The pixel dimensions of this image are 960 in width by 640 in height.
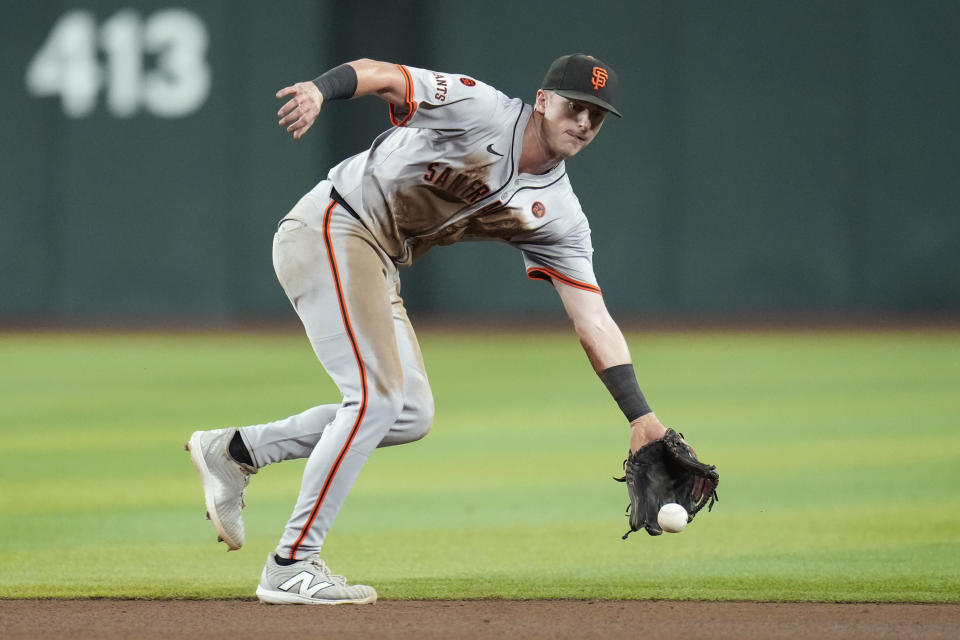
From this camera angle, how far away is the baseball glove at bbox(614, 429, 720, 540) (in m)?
4.88

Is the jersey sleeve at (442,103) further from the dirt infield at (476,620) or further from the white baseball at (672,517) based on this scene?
the dirt infield at (476,620)

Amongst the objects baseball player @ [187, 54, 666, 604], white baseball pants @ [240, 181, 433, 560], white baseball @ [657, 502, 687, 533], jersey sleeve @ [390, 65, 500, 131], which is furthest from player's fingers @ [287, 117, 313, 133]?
white baseball @ [657, 502, 687, 533]

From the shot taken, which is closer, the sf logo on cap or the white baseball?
the sf logo on cap

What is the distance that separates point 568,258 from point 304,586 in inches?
58.0

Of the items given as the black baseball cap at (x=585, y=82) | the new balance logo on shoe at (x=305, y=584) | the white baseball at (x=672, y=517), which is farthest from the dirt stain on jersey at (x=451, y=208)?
the new balance logo on shoe at (x=305, y=584)

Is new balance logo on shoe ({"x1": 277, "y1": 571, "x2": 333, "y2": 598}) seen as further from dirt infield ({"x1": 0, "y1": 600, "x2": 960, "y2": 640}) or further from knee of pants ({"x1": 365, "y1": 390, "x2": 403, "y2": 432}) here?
knee of pants ({"x1": 365, "y1": 390, "x2": 403, "y2": 432})

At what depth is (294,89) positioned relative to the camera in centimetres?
417

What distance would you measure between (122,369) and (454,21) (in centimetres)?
771

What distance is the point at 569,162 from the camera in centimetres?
1797

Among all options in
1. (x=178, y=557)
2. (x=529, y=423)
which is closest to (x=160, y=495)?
(x=178, y=557)

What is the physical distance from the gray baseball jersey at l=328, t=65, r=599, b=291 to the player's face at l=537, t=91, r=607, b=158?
3.4 inches

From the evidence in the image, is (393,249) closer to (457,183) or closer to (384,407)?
(457,183)

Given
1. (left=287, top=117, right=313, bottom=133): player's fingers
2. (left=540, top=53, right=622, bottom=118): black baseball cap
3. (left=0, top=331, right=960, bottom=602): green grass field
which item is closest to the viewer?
(left=287, top=117, right=313, bottom=133): player's fingers

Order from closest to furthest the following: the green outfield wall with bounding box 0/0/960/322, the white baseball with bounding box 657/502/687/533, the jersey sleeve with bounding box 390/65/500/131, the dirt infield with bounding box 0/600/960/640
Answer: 1. the dirt infield with bounding box 0/600/960/640
2. the jersey sleeve with bounding box 390/65/500/131
3. the white baseball with bounding box 657/502/687/533
4. the green outfield wall with bounding box 0/0/960/322
